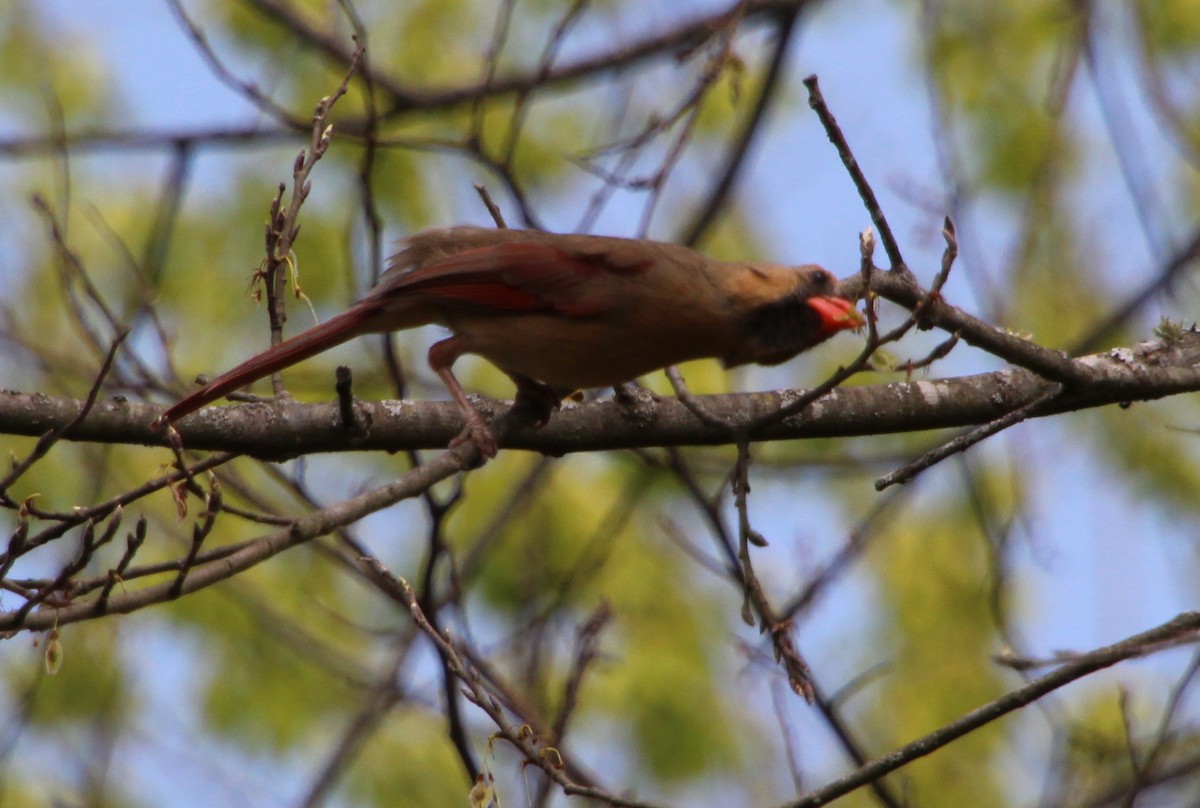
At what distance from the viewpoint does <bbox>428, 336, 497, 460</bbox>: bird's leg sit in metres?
3.61

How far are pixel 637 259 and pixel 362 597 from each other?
629 centimetres

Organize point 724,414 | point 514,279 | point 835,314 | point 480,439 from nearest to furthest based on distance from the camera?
point 480,439 → point 835,314 → point 724,414 → point 514,279

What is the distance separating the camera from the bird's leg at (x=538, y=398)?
398 centimetres

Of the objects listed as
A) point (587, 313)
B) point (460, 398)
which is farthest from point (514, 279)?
point (460, 398)

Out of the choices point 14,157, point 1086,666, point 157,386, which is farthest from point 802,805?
point 14,157

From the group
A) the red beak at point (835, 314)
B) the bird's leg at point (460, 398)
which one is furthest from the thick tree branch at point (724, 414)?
the red beak at point (835, 314)

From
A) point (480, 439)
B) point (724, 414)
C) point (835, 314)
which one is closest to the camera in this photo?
point (480, 439)

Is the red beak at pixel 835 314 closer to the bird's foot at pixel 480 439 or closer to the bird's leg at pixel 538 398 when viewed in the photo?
the bird's leg at pixel 538 398

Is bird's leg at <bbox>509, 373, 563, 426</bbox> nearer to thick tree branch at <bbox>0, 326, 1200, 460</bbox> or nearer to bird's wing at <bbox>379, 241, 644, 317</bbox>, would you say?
thick tree branch at <bbox>0, 326, 1200, 460</bbox>

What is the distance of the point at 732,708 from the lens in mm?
9516

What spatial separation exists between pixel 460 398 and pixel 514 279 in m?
0.53

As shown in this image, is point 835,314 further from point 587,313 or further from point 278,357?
point 278,357

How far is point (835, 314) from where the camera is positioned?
3.77 m

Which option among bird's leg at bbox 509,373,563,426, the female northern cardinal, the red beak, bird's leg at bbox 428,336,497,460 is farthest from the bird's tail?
the red beak
